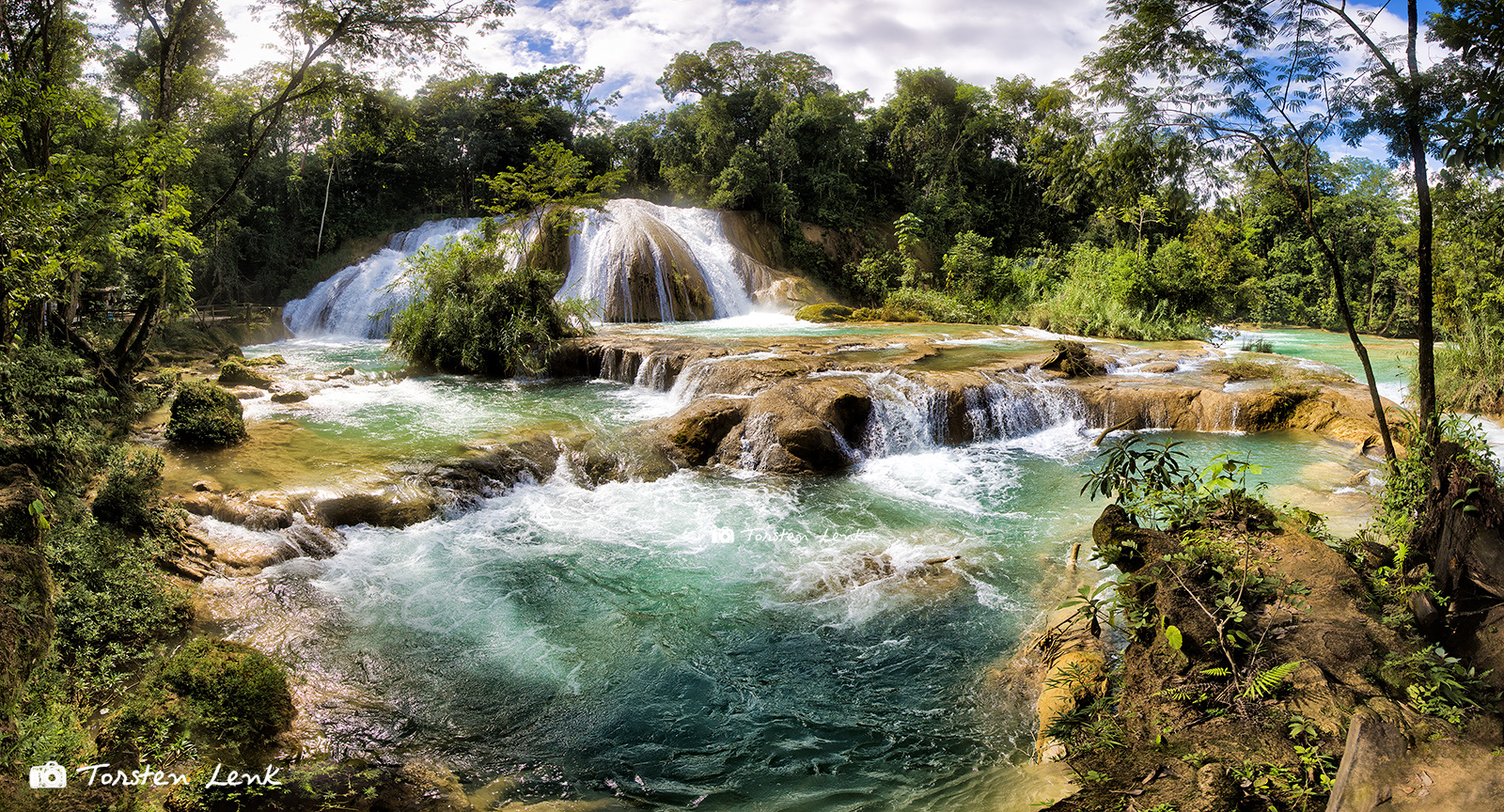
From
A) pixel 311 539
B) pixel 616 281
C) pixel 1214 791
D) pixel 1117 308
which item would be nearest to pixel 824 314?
pixel 616 281

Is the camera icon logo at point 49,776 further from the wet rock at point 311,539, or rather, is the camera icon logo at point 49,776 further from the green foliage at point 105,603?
the wet rock at point 311,539

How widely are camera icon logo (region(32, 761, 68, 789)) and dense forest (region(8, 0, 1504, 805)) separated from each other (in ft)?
0.27

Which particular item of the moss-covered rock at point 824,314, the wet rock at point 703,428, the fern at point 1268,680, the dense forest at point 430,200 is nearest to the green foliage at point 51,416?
the dense forest at point 430,200

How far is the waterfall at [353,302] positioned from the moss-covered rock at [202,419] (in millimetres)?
12132

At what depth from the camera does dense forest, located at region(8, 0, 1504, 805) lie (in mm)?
4371

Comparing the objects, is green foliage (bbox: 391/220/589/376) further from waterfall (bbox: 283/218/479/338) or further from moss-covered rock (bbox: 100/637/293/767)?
moss-covered rock (bbox: 100/637/293/767)

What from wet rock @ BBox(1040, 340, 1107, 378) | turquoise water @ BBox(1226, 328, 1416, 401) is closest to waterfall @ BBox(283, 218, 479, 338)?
wet rock @ BBox(1040, 340, 1107, 378)

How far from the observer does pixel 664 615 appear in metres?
5.38

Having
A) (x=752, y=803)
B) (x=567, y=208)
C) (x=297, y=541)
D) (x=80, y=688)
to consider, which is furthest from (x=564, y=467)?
(x=567, y=208)

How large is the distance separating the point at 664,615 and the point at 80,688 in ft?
11.1

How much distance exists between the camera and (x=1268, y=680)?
8.89ft

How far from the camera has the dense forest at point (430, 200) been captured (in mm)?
4371

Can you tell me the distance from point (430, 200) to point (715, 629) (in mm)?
31783

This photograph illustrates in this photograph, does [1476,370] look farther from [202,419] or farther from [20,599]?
[202,419]
